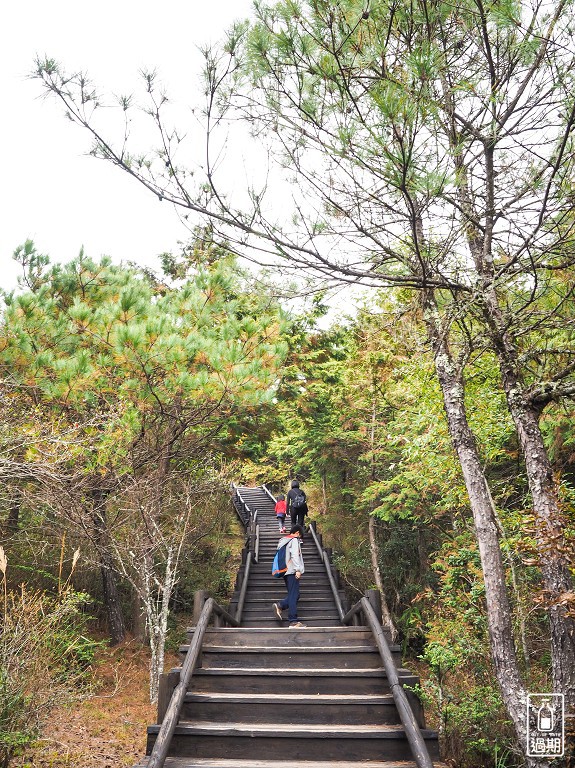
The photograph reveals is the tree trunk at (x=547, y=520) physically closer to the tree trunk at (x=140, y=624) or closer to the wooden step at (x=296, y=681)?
the wooden step at (x=296, y=681)

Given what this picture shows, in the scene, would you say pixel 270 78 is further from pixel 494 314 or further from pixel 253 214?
pixel 494 314

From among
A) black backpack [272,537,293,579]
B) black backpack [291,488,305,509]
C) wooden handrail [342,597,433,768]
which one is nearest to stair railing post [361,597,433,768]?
wooden handrail [342,597,433,768]

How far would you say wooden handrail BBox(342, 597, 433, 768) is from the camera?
3.43m

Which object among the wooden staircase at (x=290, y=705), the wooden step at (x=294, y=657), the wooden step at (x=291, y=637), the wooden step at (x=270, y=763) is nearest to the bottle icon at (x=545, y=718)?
the wooden staircase at (x=290, y=705)

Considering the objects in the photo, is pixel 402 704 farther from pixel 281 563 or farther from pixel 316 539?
pixel 316 539

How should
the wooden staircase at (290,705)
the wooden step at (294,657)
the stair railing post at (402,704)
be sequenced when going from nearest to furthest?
the stair railing post at (402,704)
the wooden staircase at (290,705)
the wooden step at (294,657)

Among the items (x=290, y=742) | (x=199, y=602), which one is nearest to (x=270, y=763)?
(x=290, y=742)

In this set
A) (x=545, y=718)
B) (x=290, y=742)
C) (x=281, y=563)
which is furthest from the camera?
(x=281, y=563)

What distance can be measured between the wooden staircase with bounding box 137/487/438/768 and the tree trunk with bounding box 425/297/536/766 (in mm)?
787

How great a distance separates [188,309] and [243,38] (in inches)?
202

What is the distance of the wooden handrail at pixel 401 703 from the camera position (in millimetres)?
3431

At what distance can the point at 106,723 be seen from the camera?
7.36 meters

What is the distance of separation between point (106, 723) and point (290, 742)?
493 centimetres

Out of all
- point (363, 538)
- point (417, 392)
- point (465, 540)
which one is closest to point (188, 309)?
point (417, 392)
